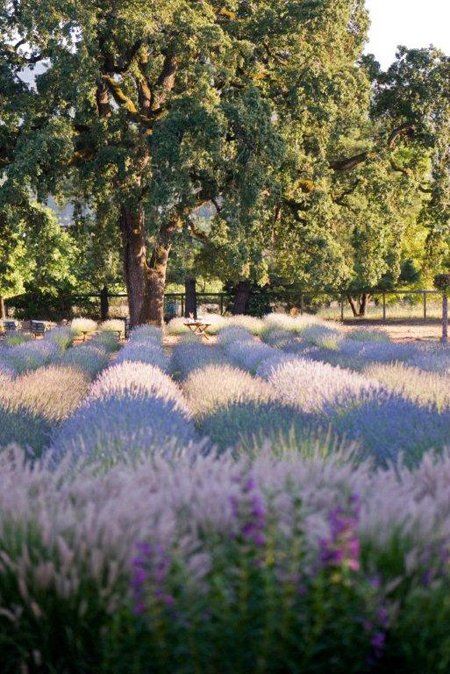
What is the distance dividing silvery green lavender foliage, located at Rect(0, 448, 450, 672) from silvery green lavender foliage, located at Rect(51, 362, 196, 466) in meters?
0.81

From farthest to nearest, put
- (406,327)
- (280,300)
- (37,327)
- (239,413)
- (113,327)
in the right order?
(280,300)
(406,327)
(113,327)
(37,327)
(239,413)

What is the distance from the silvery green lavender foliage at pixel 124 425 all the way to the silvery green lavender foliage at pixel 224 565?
2.64 ft

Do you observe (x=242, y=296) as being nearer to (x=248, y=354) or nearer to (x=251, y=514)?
(x=248, y=354)

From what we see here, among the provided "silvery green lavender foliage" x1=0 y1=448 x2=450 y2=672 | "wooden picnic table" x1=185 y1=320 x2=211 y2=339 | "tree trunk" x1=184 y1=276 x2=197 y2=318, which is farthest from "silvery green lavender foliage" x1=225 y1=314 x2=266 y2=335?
"silvery green lavender foliage" x1=0 y1=448 x2=450 y2=672

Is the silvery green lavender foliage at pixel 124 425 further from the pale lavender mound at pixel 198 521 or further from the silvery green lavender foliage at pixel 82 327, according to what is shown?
the silvery green lavender foliage at pixel 82 327

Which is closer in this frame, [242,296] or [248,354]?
[248,354]

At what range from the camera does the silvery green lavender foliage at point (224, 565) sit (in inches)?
85.0

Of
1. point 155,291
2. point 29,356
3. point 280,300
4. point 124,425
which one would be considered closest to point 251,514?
point 124,425

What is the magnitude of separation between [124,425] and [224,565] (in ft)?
9.06

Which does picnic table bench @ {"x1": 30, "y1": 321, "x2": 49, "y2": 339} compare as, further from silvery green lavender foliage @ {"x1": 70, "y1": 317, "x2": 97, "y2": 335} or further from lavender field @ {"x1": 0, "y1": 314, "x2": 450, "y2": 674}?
lavender field @ {"x1": 0, "y1": 314, "x2": 450, "y2": 674}

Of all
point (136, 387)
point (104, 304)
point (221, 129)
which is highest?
point (221, 129)

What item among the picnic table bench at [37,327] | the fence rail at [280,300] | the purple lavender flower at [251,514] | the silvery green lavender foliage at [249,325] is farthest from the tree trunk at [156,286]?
the purple lavender flower at [251,514]

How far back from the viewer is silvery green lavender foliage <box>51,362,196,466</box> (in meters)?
4.30

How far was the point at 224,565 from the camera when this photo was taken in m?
2.35
